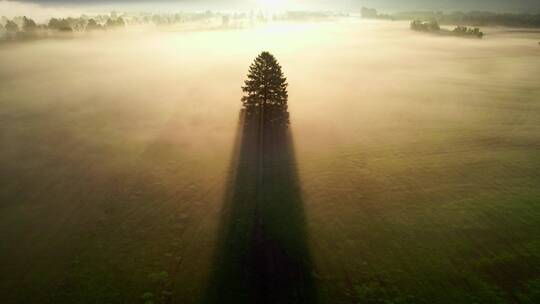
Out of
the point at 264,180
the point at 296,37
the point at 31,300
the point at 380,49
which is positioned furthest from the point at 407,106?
the point at 296,37

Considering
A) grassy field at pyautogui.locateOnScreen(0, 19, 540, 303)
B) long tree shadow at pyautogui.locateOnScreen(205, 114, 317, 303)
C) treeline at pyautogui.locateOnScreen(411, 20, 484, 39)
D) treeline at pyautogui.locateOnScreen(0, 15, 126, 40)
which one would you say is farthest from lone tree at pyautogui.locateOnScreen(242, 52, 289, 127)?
treeline at pyautogui.locateOnScreen(0, 15, 126, 40)

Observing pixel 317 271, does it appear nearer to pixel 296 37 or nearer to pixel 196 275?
pixel 196 275

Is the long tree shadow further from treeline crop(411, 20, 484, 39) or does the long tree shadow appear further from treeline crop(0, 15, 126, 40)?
treeline crop(0, 15, 126, 40)

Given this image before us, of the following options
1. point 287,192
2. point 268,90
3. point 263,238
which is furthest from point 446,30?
point 263,238

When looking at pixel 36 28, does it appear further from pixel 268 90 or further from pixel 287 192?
pixel 287 192

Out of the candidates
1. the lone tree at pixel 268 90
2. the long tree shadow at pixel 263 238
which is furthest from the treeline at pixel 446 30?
the long tree shadow at pixel 263 238
